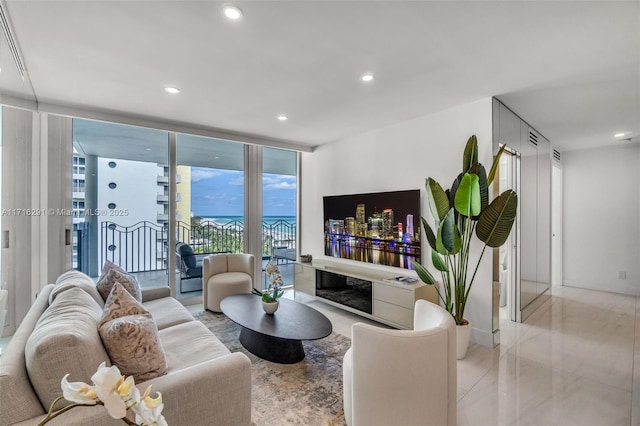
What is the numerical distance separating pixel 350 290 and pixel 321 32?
302cm

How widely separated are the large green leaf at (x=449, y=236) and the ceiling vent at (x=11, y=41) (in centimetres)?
336

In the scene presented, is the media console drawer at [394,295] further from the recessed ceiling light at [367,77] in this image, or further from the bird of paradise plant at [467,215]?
the recessed ceiling light at [367,77]

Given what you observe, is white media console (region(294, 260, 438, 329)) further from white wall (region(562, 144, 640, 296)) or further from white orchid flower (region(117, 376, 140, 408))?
white wall (region(562, 144, 640, 296))

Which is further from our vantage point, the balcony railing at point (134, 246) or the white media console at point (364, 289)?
the balcony railing at point (134, 246)

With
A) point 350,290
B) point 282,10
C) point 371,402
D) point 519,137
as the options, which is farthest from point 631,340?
point 282,10

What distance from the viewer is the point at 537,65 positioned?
93.4 inches

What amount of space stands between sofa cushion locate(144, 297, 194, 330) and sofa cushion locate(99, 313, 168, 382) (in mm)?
1081

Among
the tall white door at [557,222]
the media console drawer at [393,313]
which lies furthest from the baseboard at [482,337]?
the tall white door at [557,222]

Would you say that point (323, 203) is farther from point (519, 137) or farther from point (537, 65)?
point (537, 65)

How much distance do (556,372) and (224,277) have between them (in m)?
3.72

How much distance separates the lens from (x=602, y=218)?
5117 mm

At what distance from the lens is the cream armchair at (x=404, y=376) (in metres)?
1.60

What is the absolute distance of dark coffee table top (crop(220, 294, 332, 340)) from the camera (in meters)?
2.44

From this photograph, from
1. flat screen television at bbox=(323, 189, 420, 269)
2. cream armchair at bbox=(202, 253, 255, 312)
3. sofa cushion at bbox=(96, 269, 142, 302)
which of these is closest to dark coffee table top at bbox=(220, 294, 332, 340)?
cream armchair at bbox=(202, 253, 255, 312)
